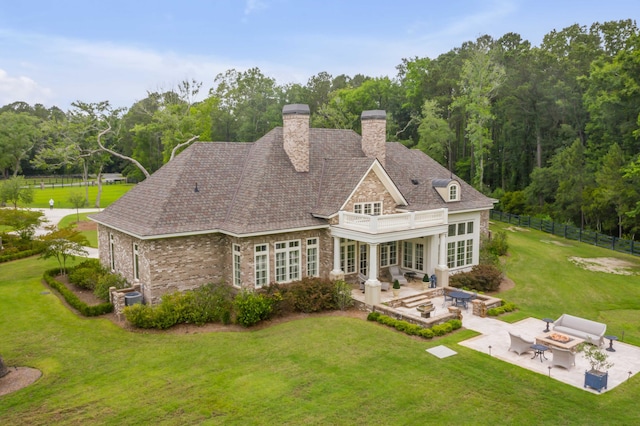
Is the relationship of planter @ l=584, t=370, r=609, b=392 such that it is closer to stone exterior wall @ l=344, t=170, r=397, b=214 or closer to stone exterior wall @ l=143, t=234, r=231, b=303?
stone exterior wall @ l=344, t=170, r=397, b=214

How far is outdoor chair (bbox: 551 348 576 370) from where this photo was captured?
14.5 m

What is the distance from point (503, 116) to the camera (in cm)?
6162

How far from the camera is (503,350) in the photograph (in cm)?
1612

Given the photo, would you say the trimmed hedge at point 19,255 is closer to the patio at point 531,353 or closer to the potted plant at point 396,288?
the potted plant at point 396,288

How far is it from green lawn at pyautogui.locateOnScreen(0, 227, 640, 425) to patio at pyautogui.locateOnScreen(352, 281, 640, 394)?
43 centimetres

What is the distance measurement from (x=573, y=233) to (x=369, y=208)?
24.5 meters

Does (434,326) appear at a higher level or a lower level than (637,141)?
lower

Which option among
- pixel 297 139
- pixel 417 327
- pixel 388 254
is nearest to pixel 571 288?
pixel 388 254

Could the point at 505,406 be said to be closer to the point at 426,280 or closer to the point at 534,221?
the point at 426,280

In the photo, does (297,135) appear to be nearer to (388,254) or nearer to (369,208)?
(369,208)

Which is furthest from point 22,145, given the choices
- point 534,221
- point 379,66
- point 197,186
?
point 534,221

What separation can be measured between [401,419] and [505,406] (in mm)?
2958

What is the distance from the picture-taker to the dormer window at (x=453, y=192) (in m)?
27.3

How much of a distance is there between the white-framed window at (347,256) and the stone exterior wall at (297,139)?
14.3ft
